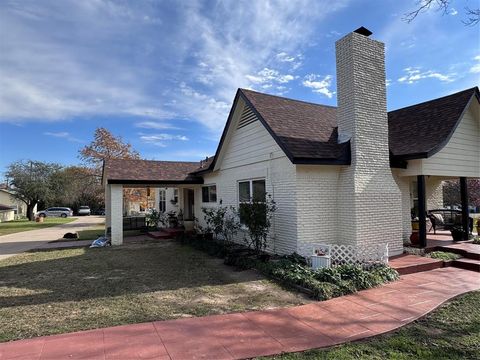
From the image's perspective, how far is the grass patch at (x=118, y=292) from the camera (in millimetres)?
5449

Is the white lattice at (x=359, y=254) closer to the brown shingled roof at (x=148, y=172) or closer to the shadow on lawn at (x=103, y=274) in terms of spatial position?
the shadow on lawn at (x=103, y=274)

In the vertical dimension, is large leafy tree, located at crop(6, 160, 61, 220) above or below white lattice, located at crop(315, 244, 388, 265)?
above

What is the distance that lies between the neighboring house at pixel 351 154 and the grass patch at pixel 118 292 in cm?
266

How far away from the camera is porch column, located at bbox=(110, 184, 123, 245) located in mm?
14679

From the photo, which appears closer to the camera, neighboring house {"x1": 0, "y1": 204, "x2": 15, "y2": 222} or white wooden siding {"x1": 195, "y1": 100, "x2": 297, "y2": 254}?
white wooden siding {"x1": 195, "y1": 100, "x2": 297, "y2": 254}

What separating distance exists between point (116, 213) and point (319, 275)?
414 inches

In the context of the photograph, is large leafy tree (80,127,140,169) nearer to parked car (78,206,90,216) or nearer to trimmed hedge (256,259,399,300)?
parked car (78,206,90,216)

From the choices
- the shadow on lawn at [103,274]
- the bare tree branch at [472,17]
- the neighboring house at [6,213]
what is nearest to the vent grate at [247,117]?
the shadow on lawn at [103,274]

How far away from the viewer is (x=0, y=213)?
47094 millimetres

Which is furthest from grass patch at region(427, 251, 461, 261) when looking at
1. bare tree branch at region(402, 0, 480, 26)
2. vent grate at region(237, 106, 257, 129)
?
vent grate at region(237, 106, 257, 129)

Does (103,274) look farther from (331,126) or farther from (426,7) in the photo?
(426,7)

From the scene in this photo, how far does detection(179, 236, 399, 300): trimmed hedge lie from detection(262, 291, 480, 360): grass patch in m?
1.66

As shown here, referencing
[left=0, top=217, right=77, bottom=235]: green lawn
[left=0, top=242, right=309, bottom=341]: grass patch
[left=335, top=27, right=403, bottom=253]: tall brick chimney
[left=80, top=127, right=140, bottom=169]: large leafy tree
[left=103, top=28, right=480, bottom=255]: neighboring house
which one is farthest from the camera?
[left=80, top=127, right=140, bottom=169]: large leafy tree

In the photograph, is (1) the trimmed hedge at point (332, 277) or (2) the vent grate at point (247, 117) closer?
(1) the trimmed hedge at point (332, 277)
